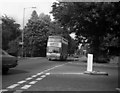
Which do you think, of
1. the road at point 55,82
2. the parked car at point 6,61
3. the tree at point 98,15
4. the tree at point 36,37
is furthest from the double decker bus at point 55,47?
the tree at point 36,37

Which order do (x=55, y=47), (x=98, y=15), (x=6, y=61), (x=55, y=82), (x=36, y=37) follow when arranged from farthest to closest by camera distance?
(x=36, y=37) < (x=55, y=47) < (x=6, y=61) < (x=98, y=15) < (x=55, y=82)

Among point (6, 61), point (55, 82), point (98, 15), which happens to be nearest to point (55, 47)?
point (6, 61)

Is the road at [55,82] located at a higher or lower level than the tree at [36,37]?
lower

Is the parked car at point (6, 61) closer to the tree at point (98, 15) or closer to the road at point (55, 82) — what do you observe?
the road at point (55, 82)

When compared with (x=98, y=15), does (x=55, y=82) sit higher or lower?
lower

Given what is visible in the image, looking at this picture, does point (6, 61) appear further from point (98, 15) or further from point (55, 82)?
point (98, 15)

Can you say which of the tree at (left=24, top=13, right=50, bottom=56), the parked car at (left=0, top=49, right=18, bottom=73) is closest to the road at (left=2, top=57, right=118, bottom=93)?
the parked car at (left=0, top=49, right=18, bottom=73)

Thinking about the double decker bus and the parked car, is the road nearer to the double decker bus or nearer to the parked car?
the parked car

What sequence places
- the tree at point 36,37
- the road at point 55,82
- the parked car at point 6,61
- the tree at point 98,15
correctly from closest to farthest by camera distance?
the road at point 55,82 < the tree at point 98,15 < the parked car at point 6,61 < the tree at point 36,37

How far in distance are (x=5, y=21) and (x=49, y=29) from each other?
1356cm

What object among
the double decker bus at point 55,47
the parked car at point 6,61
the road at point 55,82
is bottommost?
the road at point 55,82

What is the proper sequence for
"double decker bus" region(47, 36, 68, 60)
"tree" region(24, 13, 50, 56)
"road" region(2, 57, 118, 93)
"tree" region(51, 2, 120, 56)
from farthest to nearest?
"tree" region(24, 13, 50, 56), "double decker bus" region(47, 36, 68, 60), "tree" region(51, 2, 120, 56), "road" region(2, 57, 118, 93)

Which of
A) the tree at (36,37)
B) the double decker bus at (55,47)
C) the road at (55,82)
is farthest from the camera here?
the tree at (36,37)

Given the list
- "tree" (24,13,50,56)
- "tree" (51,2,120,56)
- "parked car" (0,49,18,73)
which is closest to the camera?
"tree" (51,2,120,56)
